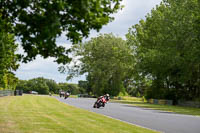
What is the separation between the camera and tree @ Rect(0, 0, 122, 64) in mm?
7824

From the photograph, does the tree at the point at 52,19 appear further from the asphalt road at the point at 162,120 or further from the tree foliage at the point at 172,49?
the tree foliage at the point at 172,49

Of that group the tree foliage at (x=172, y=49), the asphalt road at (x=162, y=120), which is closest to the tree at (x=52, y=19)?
the asphalt road at (x=162, y=120)

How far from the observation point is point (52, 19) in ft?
25.5

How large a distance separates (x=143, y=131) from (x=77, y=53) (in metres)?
79.3

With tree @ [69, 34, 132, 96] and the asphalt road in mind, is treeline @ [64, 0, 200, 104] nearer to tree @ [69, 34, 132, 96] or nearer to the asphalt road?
tree @ [69, 34, 132, 96]

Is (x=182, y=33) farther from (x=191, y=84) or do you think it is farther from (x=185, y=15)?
(x=191, y=84)

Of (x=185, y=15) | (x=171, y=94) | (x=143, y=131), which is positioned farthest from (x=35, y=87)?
(x=143, y=131)

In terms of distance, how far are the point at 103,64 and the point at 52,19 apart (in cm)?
7820

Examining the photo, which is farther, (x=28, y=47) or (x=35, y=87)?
(x=35, y=87)

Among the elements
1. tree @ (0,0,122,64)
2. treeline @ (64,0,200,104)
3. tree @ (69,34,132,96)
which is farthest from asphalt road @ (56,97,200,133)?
tree @ (69,34,132,96)

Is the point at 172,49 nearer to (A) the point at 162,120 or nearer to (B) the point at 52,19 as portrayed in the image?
(A) the point at 162,120

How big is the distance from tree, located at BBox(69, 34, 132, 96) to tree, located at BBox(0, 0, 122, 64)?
7422 cm

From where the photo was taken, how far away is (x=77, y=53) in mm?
92500

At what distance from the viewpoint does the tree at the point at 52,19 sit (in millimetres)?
7824
